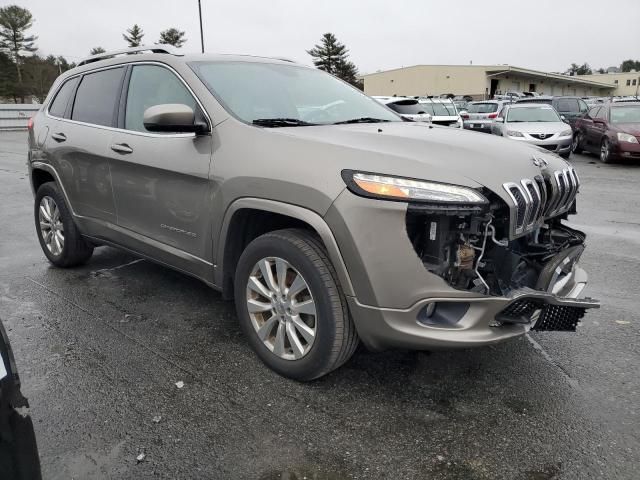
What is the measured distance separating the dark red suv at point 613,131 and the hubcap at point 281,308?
490 inches

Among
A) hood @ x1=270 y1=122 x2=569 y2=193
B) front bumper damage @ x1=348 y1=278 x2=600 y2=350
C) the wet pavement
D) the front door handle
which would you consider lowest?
the wet pavement

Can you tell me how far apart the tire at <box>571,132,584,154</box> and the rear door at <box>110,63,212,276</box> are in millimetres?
14172

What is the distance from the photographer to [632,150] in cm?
1249

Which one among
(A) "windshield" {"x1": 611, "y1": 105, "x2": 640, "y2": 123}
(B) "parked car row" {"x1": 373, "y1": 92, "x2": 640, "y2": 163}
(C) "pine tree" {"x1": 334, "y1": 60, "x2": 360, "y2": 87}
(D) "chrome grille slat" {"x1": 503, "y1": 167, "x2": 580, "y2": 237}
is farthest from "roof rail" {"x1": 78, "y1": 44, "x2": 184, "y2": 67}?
(C) "pine tree" {"x1": 334, "y1": 60, "x2": 360, "y2": 87}

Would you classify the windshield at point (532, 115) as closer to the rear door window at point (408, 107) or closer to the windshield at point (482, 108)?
the rear door window at point (408, 107)

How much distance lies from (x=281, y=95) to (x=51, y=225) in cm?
274

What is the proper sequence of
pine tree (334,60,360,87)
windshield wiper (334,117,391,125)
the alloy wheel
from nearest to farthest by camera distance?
windshield wiper (334,117,391,125)
the alloy wheel
pine tree (334,60,360,87)

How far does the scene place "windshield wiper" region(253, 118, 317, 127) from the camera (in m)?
3.12

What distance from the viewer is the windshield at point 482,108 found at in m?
20.7

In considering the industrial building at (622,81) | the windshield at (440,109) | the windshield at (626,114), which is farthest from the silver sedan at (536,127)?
the industrial building at (622,81)

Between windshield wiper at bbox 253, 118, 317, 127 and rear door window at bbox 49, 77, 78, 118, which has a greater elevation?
rear door window at bbox 49, 77, 78, 118

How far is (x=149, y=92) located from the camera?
12.1ft

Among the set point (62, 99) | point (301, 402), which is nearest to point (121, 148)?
point (62, 99)

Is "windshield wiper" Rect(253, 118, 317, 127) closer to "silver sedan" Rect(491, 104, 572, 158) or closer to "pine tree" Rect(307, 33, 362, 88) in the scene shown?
"silver sedan" Rect(491, 104, 572, 158)
